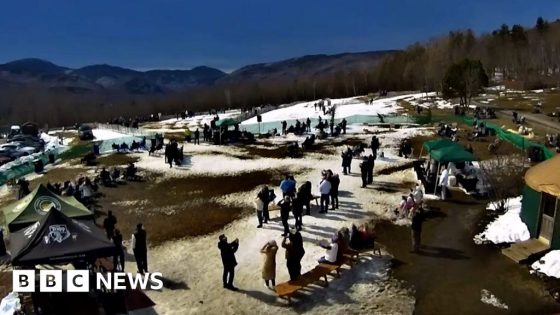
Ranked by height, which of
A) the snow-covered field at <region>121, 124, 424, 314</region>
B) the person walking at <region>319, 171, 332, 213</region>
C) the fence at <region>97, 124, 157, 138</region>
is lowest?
the snow-covered field at <region>121, 124, 424, 314</region>

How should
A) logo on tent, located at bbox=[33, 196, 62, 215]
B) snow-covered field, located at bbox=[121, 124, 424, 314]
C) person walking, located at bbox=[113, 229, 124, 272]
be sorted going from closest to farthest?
snow-covered field, located at bbox=[121, 124, 424, 314] → person walking, located at bbox=[113, 229, 124, 272] → logo on tent, located at bbox=[33, 196, 62, 215]

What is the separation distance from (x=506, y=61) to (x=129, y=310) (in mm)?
113023

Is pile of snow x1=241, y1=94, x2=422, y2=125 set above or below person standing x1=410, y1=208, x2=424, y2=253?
above

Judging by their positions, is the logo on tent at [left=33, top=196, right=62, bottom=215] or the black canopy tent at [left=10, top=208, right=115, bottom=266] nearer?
the black canopy tent at [left=10, top=208, right=115, bottom=266]

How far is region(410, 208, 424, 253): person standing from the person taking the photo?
15672 millimetres

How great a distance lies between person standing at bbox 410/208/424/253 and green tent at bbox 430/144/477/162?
21.9 ft

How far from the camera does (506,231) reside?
1694 centimetres

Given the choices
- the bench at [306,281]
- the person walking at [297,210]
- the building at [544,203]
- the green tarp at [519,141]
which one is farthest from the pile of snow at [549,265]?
the green tarp at [519,141]

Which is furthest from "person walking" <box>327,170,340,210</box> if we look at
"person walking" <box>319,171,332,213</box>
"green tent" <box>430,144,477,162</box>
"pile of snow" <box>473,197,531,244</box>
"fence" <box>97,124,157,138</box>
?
"fence" <box>97,124,157,138</box>

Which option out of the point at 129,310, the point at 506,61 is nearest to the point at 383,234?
the point at 129,310

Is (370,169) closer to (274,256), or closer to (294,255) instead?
(294,255)

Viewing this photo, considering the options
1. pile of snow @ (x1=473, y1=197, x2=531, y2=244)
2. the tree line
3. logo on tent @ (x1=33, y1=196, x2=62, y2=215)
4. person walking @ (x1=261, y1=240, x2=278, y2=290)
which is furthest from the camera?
the tree line

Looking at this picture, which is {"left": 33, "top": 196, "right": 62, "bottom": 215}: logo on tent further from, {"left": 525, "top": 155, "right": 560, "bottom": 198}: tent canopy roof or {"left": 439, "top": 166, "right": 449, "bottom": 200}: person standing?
{"left": 439, "top": 166, "right": 449, "bottom": 200}: person standing

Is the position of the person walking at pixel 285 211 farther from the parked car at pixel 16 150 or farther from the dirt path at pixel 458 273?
the parked car at pixel 16 150
